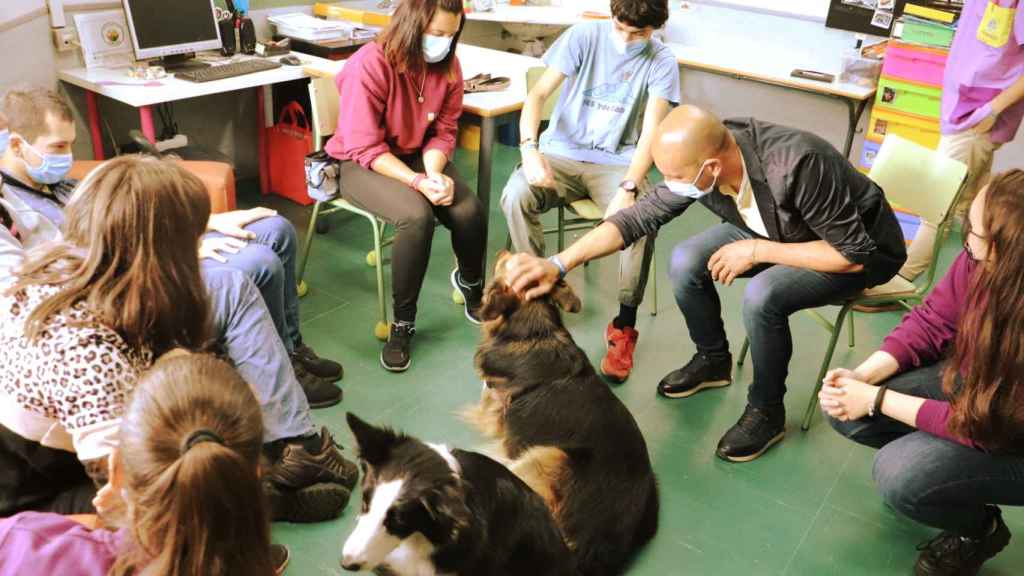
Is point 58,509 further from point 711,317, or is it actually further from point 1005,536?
Result: point 1005,536

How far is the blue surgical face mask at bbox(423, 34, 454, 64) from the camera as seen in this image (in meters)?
2.89

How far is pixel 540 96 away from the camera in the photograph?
3.18 m

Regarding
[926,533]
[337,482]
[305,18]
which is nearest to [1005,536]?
[926,533]

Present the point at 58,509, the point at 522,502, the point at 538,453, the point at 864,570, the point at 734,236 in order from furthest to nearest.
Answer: the point at 734,236
the point at 864,570
the point at 538,453
the point at 522,502
the point at 58,509

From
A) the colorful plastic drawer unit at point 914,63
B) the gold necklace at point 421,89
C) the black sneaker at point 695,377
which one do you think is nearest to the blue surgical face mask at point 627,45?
the gold necklace at point 421,89

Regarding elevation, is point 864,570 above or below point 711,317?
below

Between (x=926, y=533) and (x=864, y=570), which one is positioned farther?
(x=926, y=533)

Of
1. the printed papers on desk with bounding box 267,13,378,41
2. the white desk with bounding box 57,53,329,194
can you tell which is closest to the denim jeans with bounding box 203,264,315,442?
the white desk with bounding box 57,53,329,194

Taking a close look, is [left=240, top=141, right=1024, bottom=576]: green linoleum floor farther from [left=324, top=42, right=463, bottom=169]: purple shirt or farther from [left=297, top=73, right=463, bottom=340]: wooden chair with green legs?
[left=324, top=42, right=463, bottom=169]: purple shirt

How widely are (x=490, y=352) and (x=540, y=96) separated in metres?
1.36

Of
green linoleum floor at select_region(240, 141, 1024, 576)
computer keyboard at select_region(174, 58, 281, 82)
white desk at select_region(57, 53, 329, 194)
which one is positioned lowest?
green linoleum floor at select_region(240, 141, 1024, 576)

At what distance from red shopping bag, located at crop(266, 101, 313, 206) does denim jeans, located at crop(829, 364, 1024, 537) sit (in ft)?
9.89

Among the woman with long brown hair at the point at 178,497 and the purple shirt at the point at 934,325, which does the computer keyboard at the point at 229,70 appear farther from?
the purple shirt at the point at 934,325

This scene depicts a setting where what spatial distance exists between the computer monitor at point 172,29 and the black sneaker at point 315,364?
1732 mm
